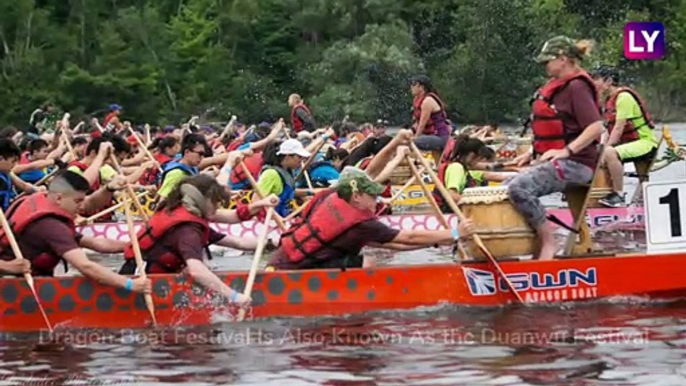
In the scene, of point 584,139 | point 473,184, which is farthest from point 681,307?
point 473,184

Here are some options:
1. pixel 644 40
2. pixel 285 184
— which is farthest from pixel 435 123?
pixel 644 40

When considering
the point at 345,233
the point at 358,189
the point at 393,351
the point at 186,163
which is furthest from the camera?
the point at 186,163

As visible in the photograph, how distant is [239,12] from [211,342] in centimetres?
6995

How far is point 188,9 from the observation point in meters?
78.4

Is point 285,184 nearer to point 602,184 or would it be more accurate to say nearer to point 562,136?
point 602,184

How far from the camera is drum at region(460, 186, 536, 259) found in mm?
12156

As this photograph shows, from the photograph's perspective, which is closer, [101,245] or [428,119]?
[101,245]

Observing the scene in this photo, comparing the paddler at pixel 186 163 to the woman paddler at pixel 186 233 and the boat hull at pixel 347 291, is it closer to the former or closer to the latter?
the woman paddler at pixel 186 233

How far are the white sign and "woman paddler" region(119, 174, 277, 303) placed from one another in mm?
3232

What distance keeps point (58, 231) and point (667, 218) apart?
15.3 feet

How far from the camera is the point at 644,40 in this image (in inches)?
2840

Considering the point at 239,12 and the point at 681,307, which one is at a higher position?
the point at 239,12

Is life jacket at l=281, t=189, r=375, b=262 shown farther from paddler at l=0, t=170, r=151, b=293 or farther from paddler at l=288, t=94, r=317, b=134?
paddler at l=288, t=94, r=317, b=134

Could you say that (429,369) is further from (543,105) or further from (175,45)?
(175,45)
